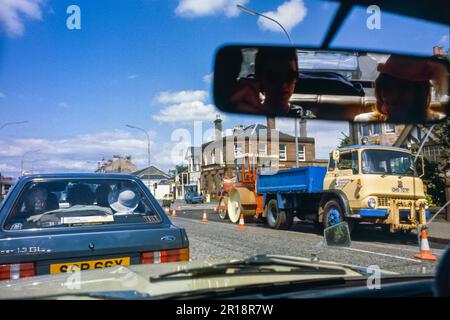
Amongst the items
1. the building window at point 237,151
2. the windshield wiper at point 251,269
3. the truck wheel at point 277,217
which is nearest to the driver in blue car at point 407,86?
the windshield wiper at point 251,269

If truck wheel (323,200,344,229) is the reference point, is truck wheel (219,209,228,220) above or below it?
below

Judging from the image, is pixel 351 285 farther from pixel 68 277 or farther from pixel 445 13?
pixel 68 277

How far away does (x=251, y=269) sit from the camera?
8.67ft

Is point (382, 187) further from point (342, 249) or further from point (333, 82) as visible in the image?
point (333, 82)

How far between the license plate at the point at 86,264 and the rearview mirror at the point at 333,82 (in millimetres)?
1842

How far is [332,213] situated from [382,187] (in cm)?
168

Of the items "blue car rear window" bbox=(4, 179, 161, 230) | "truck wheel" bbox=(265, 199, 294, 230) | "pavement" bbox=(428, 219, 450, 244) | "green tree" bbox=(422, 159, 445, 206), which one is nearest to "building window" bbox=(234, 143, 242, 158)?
"truck wheel" bbox=(265, 199, 294, 230)

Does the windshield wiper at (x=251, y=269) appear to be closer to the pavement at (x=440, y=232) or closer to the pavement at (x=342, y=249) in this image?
the pavement at (x=342, y=249)

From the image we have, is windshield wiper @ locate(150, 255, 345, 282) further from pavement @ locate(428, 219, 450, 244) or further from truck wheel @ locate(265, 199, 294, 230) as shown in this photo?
truck wheel @ locate(265, 199, 294, 230)

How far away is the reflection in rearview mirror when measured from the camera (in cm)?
278

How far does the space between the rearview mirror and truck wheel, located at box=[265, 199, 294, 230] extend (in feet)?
42.3

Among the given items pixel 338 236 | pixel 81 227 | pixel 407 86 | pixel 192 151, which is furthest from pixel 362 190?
pixel 407 86

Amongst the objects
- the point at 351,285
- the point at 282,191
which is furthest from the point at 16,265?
the point at 282,191
